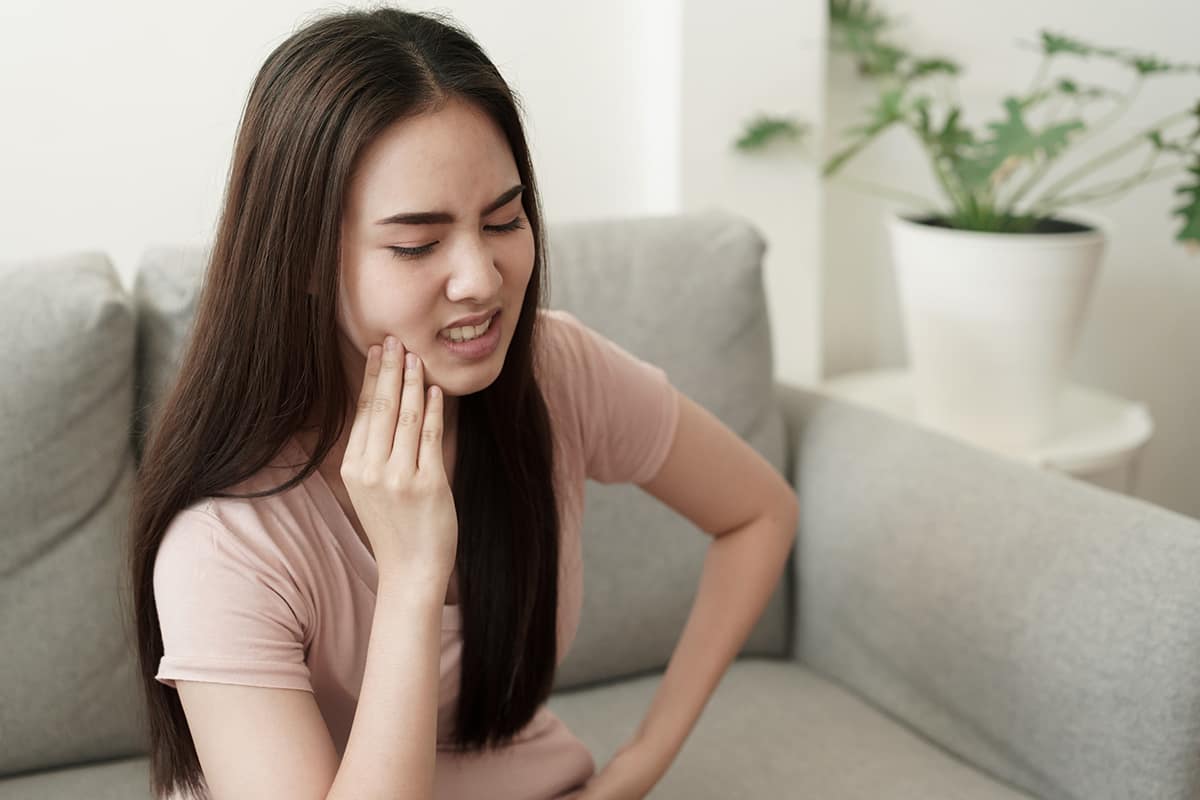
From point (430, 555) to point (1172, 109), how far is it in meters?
1.93

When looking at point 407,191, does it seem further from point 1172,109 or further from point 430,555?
point 1172,109

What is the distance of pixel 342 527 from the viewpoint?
1.11 m

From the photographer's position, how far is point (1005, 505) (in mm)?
1466

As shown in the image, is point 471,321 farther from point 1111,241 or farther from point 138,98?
point 1111,241

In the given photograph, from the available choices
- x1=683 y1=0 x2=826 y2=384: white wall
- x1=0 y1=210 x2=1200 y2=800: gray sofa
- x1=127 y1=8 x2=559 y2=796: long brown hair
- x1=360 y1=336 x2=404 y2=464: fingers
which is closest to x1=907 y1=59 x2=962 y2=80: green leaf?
x1=683 y1=0 x2=826 y2=384: white wall

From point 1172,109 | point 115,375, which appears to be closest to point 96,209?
point 115,375

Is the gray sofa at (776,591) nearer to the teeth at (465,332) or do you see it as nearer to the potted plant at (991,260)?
the potted plant at (991,260)

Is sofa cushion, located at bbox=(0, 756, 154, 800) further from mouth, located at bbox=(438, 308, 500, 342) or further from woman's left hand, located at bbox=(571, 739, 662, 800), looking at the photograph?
mouth, located at bbox=(438, 308, 500, 342)

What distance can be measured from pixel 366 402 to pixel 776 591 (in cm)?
82

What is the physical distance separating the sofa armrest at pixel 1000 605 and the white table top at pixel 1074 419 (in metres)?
0.37

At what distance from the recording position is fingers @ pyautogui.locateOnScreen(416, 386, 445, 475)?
3.45 ft

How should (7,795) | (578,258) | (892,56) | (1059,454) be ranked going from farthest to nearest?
(892,56)
(1059,454)
(578,258)
(7,795)

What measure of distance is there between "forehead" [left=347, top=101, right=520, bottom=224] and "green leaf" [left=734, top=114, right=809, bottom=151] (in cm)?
105

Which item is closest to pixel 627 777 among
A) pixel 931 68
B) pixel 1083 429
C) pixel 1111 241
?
pixel 1083 429
